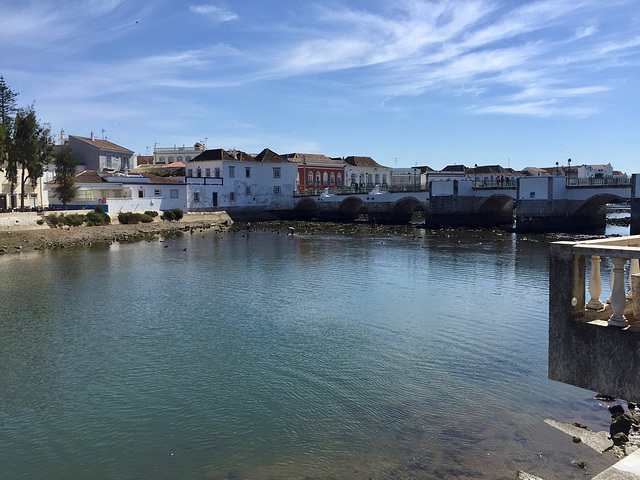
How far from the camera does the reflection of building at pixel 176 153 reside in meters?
94.5

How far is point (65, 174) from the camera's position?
51.8 metres

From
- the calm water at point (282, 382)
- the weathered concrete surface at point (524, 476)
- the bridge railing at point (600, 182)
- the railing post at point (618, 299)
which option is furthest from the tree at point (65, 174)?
the railing post at point (618, 299)

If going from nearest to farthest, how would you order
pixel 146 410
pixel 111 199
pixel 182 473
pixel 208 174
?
pixel 182 473 < pixel 146 410 < pixel 111 199 < pixel 208 174

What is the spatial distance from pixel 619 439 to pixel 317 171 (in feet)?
243

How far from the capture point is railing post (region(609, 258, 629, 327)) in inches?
226

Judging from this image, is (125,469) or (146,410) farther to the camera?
(146,410)

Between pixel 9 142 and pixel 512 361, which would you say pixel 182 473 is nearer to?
pixel 512 361

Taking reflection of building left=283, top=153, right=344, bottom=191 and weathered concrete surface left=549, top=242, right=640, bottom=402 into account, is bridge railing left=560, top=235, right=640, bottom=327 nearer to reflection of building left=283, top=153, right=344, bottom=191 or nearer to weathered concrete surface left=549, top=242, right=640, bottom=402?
weathered concrete surface left=549, top=242, right=640, bottom=402

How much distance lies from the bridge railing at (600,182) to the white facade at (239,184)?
37306mm

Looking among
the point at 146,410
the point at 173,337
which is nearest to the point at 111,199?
the point at 173,337

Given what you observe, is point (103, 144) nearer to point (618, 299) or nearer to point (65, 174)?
point (65, 174)

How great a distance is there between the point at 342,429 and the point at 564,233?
4202 cm

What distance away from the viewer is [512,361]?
1416 centimetres

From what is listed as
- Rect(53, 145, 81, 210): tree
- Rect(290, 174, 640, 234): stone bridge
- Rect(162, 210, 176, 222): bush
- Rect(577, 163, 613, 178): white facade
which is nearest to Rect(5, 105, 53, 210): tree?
Rect(53, 145, 81, 210): tree
